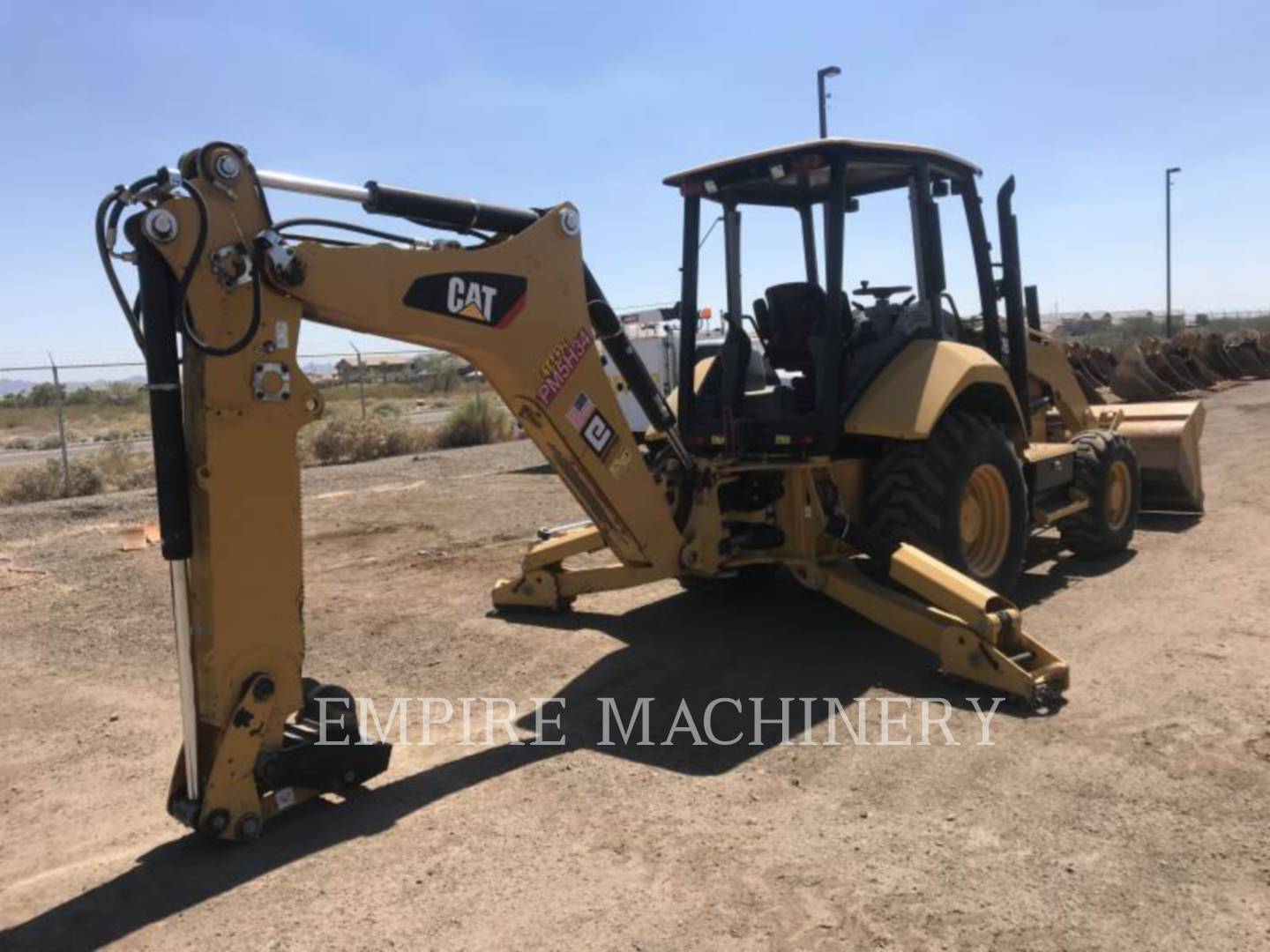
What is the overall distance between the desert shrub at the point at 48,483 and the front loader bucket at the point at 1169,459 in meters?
14.0

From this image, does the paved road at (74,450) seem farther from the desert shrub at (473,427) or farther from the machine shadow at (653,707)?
the machine shadow at (653,707)

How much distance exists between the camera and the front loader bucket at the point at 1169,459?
9578 millimetres

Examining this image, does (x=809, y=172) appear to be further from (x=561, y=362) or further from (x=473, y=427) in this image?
(x=473, y=427)

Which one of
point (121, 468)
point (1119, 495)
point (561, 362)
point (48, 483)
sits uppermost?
point (561, 362)

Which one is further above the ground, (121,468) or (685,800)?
(121,468)

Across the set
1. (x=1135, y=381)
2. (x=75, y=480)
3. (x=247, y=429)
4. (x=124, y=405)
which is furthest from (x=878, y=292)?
(x=124, y=405)

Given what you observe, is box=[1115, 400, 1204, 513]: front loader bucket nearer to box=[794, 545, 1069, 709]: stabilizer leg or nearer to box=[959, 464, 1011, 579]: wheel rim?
box=[959, 464, 1011, 579]: wheel rim

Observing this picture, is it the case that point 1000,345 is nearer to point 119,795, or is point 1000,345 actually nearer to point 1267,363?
point 119,795

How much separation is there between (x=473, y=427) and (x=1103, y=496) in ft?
49.7

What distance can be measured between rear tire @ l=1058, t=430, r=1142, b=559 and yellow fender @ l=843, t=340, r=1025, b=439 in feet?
6.65

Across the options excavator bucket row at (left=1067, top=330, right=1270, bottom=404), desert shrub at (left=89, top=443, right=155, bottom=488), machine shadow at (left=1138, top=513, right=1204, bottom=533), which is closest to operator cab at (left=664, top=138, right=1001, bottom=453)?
machine shadow at (left=1138, top=513, right=1204, bottom=533)

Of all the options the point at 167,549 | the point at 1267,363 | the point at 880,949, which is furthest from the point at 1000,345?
the point at 1267,363

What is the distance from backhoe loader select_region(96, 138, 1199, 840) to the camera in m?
3.66

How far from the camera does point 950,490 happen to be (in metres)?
6.11
